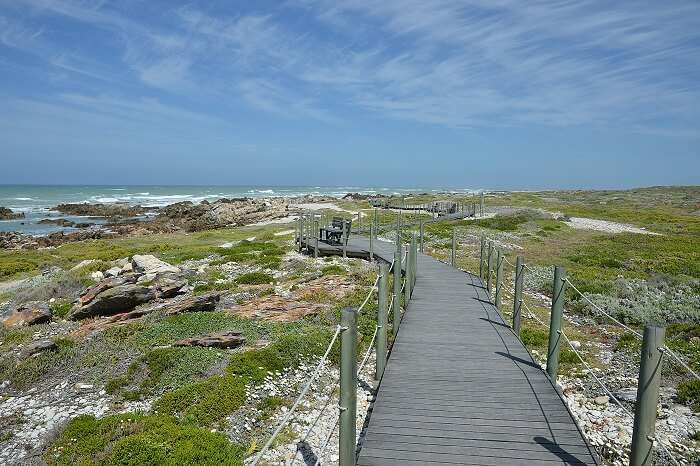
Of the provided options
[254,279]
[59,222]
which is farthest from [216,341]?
[59,222]

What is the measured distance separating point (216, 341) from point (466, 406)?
6.64 m

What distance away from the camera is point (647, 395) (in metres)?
4.79

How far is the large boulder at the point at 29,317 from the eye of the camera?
14.9 m

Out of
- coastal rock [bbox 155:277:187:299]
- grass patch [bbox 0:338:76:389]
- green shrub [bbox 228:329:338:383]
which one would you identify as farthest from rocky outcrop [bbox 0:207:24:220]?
green shrub [bbox 228:329:338:383]

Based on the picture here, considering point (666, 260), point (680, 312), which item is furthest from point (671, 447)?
point (666, 260)

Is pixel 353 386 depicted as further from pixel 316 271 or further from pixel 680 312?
pixel 316 271

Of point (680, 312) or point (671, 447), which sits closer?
point (671, 447)

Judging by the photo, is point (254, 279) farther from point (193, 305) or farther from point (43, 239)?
point (43, 239)

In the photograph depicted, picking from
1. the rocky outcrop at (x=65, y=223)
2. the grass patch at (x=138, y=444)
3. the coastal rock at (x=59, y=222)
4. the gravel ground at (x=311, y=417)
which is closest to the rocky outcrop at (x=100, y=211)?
the coastal rock at (x=59, y=222)

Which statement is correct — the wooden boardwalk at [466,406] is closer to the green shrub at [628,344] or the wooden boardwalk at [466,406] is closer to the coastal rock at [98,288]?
the green shrub at [628,344]

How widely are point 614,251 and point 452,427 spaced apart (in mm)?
26083

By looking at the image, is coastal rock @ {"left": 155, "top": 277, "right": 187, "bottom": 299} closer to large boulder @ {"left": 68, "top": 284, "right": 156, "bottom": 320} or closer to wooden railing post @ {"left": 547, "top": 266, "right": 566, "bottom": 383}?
large boulder @ {"left": 68, "top": 284, "right": 156, "bottom": 320}

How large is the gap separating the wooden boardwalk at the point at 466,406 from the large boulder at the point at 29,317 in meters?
11.7

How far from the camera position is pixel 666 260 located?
2461 centimetres
